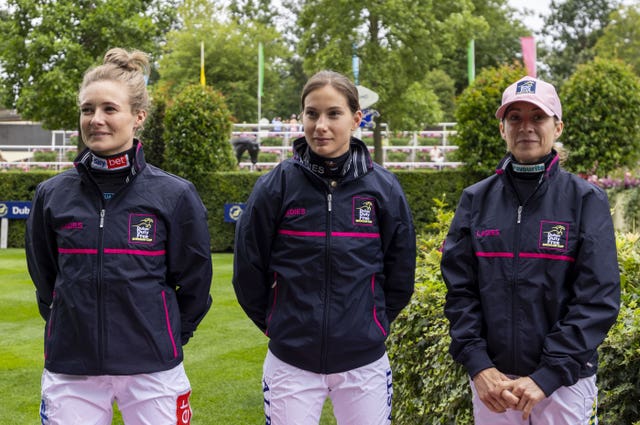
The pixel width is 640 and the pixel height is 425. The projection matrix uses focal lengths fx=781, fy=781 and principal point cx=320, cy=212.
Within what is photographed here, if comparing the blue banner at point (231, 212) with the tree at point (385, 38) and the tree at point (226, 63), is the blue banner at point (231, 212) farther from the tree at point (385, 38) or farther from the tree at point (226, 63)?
the tree at point (226, 63)

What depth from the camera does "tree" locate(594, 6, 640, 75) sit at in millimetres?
46312

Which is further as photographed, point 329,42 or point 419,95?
point 419,95

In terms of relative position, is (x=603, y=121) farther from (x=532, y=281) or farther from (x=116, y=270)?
(x=116, y=270)

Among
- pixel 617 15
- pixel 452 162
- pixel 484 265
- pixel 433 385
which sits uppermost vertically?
pixel 617 15

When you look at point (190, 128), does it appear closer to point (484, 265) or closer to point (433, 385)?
point (433, 385)

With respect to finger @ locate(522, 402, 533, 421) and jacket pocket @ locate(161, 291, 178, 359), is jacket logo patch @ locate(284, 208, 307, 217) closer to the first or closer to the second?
jacket pocket @ locate(161, 291, 178, 359)

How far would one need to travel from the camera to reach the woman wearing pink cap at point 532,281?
288cm

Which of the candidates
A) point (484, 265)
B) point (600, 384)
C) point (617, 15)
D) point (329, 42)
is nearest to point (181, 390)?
point (484, 265)

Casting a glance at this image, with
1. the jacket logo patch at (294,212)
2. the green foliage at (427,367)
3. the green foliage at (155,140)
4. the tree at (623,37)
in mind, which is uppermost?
the tree at (623,37)

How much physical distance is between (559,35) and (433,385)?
61.6m

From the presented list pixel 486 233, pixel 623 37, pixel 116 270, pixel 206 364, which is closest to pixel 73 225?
pixel 116 270

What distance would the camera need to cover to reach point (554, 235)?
301 centimetres

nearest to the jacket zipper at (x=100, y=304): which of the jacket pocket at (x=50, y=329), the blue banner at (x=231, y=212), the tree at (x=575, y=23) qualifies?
the jacket pocket at (x=50, y=329)

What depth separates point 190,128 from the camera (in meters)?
17.4
